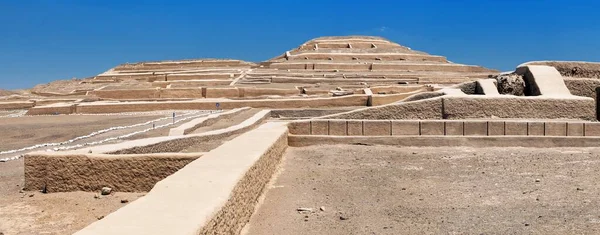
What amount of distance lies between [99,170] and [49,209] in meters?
0.75

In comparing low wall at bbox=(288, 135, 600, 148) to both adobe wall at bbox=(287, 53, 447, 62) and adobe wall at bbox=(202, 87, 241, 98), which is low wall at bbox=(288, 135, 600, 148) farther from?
adobe wall at bbox=(287, 53, 447, 62)

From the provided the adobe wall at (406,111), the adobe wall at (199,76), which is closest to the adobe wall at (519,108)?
the adobe wall at (406,111)

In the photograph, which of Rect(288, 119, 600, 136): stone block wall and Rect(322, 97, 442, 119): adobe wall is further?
Rect(322, 97, 442, 119): adobe wall

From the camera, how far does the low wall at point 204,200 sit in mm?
2578

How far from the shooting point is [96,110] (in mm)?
17984

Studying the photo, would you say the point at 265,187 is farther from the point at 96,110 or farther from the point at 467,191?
the point at 96,110

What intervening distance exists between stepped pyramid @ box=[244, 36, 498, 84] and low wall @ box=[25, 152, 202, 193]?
2122 cm

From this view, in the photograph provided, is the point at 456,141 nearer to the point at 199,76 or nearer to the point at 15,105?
the point at 15,105

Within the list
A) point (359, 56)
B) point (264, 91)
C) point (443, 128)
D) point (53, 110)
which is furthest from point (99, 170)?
point (359, 56)

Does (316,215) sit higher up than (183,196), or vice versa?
(183,196)

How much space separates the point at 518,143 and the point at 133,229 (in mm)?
6842

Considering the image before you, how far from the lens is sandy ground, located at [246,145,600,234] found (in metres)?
4.06

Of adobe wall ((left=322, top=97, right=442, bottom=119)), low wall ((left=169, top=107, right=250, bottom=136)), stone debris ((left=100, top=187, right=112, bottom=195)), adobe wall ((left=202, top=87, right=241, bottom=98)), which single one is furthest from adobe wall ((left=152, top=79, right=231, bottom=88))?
stone debris ((left=100, top=187, right=112, bottom=195))

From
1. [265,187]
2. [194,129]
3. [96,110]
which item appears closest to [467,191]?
[265,187]
